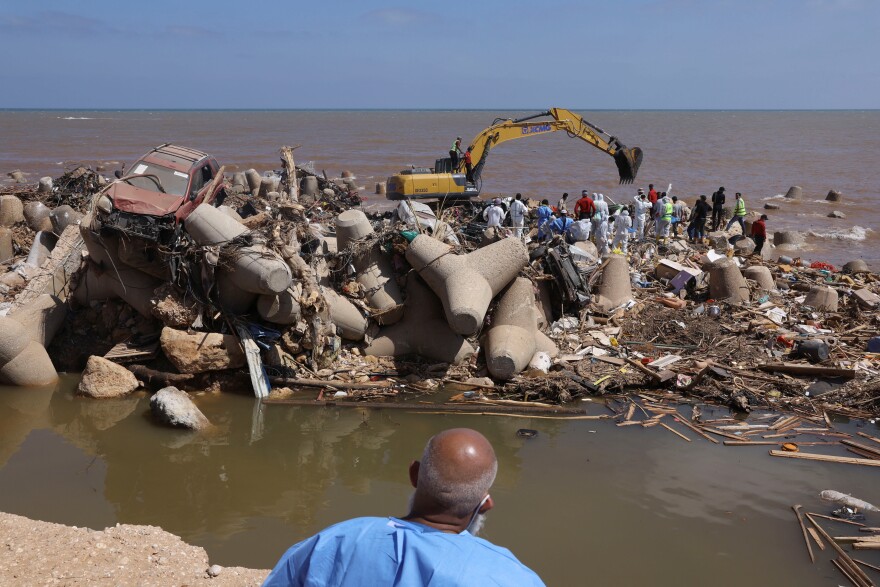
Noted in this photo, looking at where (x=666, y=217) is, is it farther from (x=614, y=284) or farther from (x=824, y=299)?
(x=614, y=284)

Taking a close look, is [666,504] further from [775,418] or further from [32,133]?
[32,133]

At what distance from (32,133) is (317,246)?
223ft

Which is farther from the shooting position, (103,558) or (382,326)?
(382,326)

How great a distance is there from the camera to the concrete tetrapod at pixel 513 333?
33.1ft

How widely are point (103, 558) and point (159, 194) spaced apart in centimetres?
709

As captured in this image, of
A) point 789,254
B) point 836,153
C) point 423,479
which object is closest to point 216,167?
point 423,479

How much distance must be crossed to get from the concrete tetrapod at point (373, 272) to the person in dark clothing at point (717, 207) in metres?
13.3

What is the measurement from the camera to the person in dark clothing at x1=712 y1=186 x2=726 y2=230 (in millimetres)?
21188

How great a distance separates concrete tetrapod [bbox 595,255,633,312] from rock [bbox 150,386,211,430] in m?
7.18

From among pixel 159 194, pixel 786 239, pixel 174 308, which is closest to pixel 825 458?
pixel 174 308

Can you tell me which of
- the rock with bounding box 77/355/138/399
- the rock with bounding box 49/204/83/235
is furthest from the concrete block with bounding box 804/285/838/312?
the rock with bounding box 49/204/83/235

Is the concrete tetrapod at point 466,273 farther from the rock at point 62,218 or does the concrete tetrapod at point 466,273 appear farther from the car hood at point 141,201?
the rock at point 62,218

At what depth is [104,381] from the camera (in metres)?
9.59

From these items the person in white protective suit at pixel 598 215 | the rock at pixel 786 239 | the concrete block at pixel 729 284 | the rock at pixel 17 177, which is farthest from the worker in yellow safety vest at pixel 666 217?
the rock at pixel 17 177
